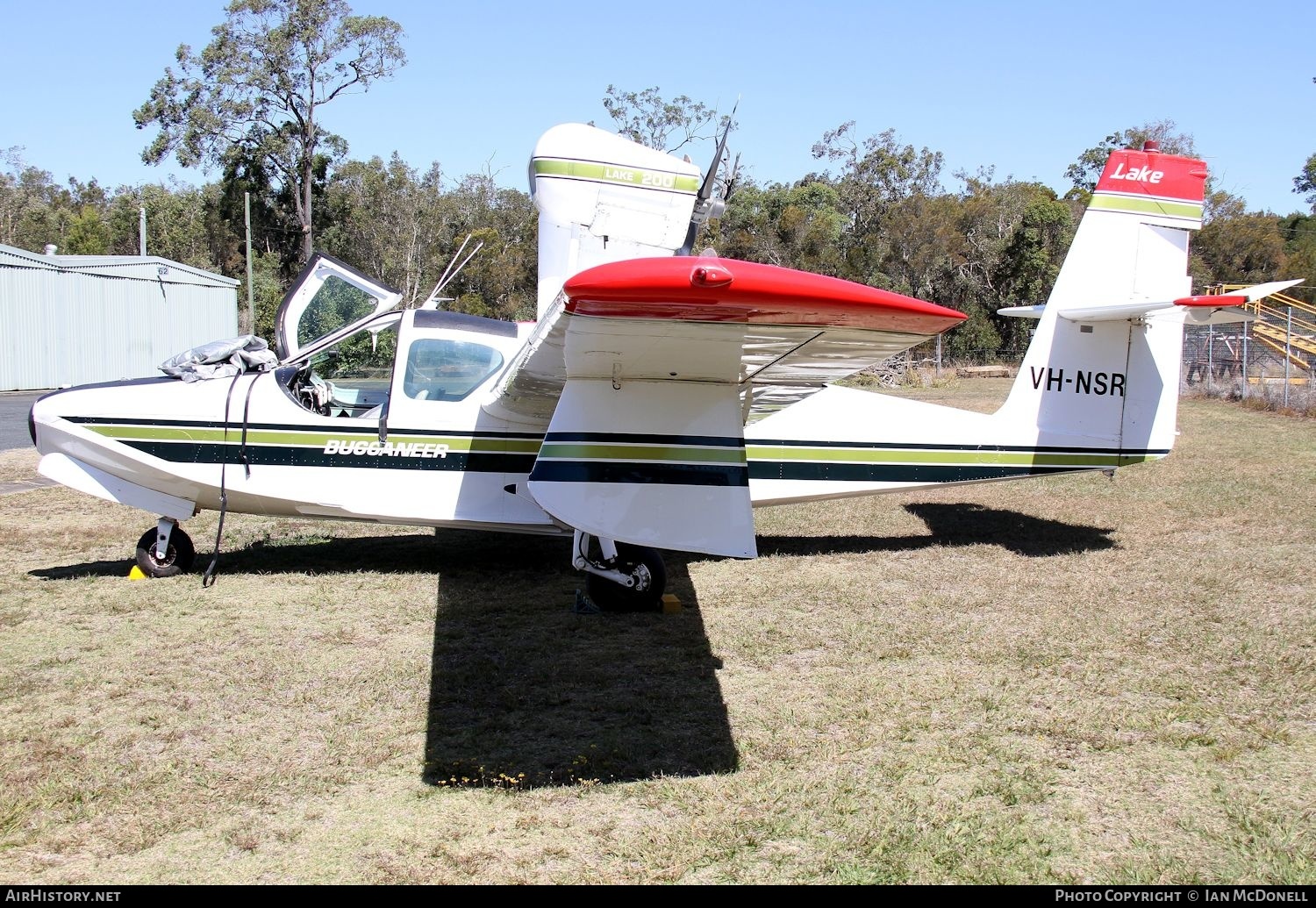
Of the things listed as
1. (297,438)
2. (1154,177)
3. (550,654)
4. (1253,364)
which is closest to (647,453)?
(550,654)

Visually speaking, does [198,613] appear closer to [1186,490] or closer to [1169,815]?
[1169,815]

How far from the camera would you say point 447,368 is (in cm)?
692

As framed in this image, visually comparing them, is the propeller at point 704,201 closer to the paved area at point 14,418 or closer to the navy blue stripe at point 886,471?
the navy blue stripe at point 886,471

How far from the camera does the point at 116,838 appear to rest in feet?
11.0

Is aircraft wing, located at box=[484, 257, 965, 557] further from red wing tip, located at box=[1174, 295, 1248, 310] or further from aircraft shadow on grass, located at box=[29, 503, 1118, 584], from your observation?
red wing tip, located at box=[1174, 295, 1248, 310]

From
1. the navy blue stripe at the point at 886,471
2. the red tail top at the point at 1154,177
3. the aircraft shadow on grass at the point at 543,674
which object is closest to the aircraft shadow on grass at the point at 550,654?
the aircraft shadow on grass at the point at 543,674

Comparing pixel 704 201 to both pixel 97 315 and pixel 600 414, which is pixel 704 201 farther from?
pixel 97 315

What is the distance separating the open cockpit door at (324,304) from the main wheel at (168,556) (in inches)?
59.3

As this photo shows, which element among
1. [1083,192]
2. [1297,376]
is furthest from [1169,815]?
[1083,192]

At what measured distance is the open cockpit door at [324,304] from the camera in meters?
7.21

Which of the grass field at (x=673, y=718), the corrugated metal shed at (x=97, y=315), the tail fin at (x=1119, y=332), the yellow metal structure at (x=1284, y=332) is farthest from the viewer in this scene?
→ the corrugated metal shed at (x=97, y=315)

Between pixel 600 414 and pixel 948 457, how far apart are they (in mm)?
3842

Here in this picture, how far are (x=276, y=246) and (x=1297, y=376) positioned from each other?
38056 millimetres

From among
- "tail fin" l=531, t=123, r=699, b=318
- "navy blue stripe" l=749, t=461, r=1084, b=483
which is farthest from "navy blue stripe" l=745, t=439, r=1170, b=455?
"tail fin" l=531, t=123, r=699, b=318
